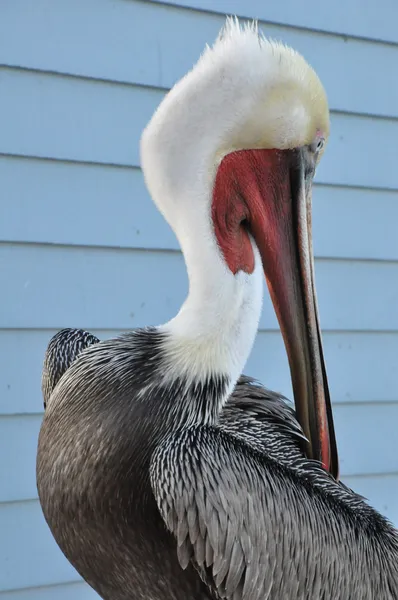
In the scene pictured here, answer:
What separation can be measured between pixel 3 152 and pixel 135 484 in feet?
4.52

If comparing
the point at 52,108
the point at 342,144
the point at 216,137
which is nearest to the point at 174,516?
the point at 216,137

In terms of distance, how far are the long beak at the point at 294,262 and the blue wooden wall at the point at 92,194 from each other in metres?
1.15

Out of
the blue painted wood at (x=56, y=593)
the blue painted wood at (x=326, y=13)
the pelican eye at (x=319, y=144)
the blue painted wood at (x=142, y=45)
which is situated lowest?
the blue painted wood at (x=56, y=593)

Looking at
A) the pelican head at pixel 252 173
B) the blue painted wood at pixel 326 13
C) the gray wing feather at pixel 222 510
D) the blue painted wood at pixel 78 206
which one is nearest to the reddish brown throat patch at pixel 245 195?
the pelican head at pixel 252 173

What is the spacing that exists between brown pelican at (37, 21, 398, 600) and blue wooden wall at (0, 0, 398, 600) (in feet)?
3.16

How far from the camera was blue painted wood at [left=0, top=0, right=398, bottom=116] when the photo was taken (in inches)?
107

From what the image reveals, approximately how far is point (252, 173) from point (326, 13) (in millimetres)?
1685

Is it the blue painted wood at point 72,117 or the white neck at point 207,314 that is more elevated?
the blue painted wood at point 72,117

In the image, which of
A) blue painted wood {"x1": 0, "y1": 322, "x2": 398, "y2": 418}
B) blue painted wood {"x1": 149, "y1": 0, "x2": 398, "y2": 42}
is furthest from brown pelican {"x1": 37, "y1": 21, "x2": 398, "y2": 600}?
blue painted wood {"x1": 149, "y1": 0, "x2": 398, "y2": 42}

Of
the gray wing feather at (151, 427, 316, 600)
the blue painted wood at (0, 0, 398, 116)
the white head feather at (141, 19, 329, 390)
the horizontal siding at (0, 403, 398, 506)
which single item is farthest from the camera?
the horizontal siding at (0, 403, 398, 506)

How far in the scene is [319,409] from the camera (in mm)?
1808

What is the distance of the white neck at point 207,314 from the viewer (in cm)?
178

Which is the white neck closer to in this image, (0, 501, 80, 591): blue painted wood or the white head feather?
the white head feather

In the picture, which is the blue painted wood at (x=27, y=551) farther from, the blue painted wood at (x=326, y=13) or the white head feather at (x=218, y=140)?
the blue painted wood at (x=326, y=13)
